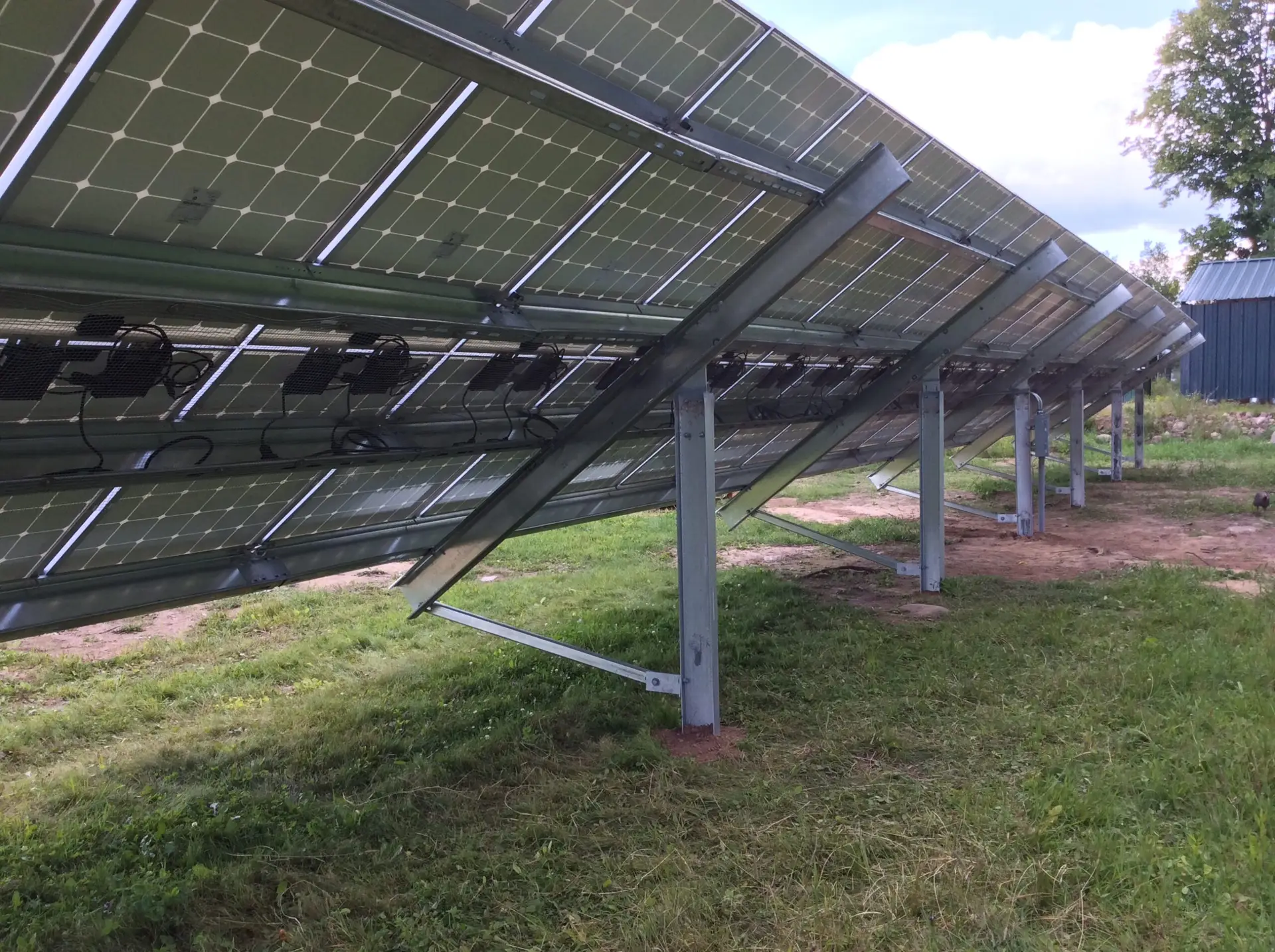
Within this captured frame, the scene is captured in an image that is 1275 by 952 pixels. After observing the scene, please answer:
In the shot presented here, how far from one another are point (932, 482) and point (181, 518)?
8.09 meters

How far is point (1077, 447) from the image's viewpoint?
18.1 m

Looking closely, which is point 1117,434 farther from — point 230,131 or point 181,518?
point 230,131

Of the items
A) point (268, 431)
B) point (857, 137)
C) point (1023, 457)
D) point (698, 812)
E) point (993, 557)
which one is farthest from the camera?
point (1023, 457)

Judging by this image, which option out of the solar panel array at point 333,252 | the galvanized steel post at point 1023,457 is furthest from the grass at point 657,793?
the galvanized steel post at point 1023,457

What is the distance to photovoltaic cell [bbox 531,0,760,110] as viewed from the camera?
12.3 ft

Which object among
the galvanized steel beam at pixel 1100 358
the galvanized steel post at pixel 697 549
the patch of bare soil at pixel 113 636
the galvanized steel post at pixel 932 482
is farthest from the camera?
the galvanized steel beam at pixel 1100 358

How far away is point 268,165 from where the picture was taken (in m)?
3.46

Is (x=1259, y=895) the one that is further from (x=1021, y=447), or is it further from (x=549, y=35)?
(x=1021, y=447)

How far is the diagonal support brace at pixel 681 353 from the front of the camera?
223 inches

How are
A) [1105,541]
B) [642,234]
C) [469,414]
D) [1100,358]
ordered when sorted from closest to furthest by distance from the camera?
[642,234]
[469,414]
[1105,541]
[1100,358]

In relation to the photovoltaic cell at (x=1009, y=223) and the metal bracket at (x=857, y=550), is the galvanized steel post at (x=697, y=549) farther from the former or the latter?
the metal bracket at (x=857, y=550)

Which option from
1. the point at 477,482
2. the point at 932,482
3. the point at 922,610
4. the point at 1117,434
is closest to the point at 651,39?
the point at 477,482

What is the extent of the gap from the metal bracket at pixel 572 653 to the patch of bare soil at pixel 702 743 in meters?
0.29

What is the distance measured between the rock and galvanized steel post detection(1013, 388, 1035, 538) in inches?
190
